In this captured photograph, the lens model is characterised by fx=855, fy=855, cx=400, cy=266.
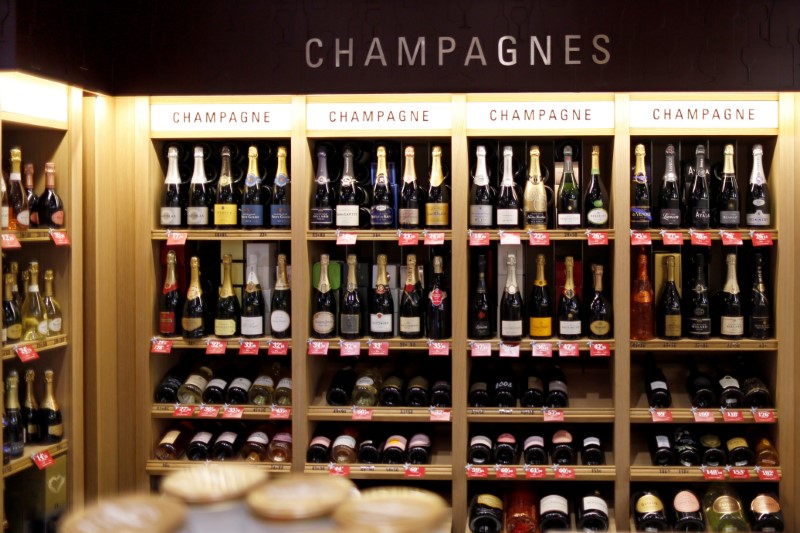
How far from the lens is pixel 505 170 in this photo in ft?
12.9

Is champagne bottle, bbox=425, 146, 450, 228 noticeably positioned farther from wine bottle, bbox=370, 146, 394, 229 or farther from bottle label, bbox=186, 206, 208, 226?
bottle label, bbox=186, 206, 208, 226

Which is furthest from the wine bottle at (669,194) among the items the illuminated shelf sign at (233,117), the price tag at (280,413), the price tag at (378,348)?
the price tag at (280,413)

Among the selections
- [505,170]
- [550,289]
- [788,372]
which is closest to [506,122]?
[505,170]

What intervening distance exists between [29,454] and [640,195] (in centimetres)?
280

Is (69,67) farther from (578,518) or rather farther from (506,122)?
(578,518)

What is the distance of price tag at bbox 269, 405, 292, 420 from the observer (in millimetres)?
3830

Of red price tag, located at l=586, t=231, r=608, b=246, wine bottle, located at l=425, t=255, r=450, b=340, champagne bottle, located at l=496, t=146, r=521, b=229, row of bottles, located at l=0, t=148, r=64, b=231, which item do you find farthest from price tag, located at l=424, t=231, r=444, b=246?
row of bottles, located at l=0, t=148, r=64, b=231

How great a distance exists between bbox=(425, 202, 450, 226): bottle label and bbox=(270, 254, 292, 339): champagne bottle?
722 mm

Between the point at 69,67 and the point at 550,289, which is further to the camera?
the point at 550,289

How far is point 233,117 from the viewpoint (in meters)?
3.83

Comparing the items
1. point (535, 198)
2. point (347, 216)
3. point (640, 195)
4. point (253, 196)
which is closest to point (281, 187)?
point (253, 196)

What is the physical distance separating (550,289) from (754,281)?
0.91 meters

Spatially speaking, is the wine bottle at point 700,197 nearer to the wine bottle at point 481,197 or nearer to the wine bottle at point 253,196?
the wine bottle at point 481,197

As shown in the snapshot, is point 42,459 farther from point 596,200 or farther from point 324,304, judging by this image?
point 596,200
